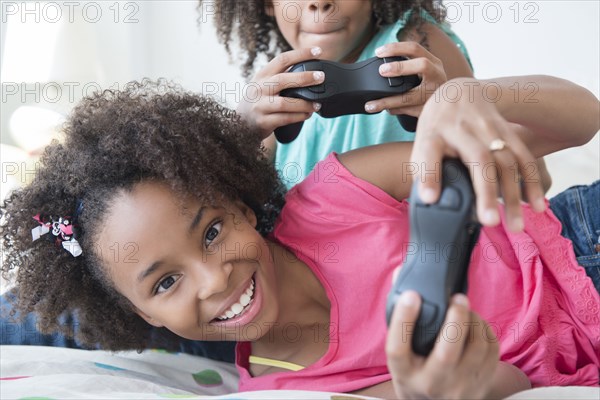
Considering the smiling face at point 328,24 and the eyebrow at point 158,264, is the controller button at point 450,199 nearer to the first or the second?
the eyebrow at point 158,264

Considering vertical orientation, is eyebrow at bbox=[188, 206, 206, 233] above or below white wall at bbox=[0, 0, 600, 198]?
below

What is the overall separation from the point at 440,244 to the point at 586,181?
3.55 feet

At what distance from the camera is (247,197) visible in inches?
42.1

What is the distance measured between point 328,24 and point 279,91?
0.30 meters

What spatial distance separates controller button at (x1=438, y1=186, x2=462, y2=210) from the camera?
57 centimetres

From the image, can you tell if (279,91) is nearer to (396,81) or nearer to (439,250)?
(396,81)

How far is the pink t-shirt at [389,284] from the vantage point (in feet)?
3.11

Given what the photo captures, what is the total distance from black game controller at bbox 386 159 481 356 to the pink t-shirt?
371 millimetres

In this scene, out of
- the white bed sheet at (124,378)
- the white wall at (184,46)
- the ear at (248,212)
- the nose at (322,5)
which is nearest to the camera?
the white bed sheet at (124,378)

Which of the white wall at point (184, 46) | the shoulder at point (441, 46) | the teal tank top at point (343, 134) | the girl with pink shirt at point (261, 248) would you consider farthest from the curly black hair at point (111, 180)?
the white wall at point (184, 46)

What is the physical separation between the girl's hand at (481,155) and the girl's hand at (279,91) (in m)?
0.31

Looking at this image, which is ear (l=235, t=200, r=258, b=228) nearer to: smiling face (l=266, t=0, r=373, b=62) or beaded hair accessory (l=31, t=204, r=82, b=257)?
beaded hair accessory (l=31, t=204, r=82, b=257)

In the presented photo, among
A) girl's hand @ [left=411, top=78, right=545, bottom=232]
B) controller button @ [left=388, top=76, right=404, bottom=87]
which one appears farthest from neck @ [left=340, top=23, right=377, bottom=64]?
girl's hand @ [left=411, top=78, right=545, bottom=232]

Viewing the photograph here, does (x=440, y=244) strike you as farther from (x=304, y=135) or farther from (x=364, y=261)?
(x=304, y=135)
